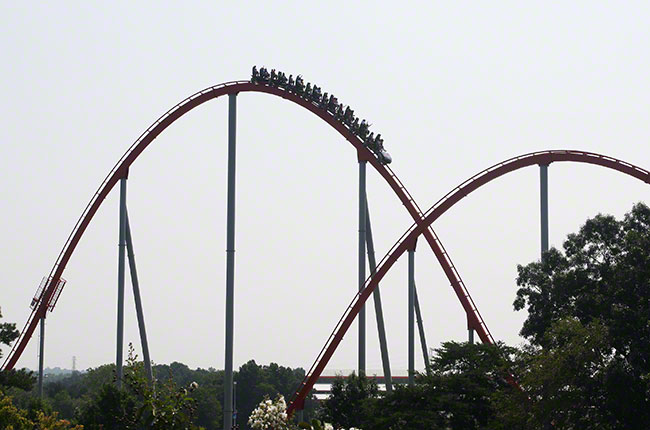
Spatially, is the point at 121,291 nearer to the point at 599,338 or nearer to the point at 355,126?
the point at 355,126

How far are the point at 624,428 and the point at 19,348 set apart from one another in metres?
25.6

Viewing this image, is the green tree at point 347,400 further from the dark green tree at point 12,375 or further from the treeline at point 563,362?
the dark green tree at point 12,375

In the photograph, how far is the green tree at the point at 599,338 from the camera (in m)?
21.5

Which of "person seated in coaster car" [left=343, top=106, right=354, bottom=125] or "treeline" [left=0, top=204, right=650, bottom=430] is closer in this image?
"treeline" [left=0, top=204, right=650, bottom=430]

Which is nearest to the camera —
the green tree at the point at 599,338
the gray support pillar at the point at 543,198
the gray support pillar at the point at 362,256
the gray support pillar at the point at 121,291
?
the green tree at the point at 599,338

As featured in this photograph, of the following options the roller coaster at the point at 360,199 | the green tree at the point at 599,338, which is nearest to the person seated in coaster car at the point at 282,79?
the roller coaster at the point at 360,199

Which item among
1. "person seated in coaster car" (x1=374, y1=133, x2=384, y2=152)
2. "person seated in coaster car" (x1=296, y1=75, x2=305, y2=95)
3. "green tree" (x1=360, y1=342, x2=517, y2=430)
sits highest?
"person seated in coaster car" (x1=296, y1=75, x2=305, y2=95)

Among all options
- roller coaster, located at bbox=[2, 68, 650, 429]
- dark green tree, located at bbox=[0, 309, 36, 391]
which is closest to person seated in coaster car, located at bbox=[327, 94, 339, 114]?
roller coaster, located at bbox=[2, 68, 650, 429]

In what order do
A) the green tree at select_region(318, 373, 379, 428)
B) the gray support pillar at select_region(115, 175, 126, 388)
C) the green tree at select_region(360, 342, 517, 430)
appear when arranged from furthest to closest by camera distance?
the gray support pillar at select_region(115, 175, 126, 388) < the green tree at select_region(318, 373, 379, 428) < the green tree at select_region(360, 342, 517, 430)

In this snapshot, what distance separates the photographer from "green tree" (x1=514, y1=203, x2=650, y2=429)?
2155cm

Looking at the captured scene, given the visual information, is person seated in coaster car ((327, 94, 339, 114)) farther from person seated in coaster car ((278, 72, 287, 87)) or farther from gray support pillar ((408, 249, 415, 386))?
gray support pillar ((408, 249, 415, 386))

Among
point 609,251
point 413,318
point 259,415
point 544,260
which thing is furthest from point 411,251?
point 259,415

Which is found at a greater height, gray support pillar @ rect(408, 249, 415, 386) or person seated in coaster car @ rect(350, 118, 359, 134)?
person seated in coaster car @ rect(350, 118, 359, 134)

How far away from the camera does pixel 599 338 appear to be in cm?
2192
